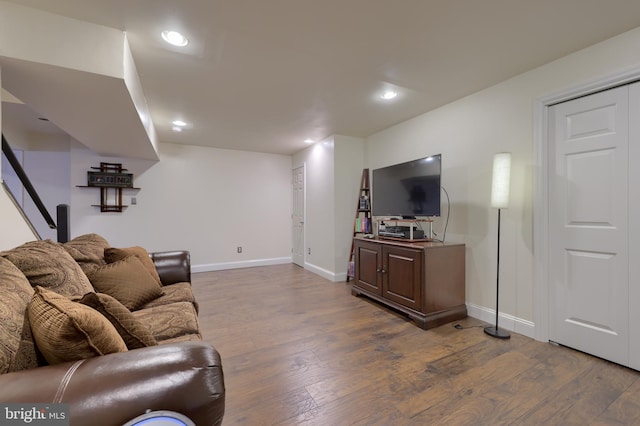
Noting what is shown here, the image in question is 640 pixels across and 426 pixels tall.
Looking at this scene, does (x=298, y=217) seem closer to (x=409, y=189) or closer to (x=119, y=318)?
(x=409, y=189)

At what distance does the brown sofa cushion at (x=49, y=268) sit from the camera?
1159 millimetres

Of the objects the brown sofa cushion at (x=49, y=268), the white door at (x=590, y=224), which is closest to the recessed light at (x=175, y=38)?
the brown sofa cushion at (x=49, y=268)

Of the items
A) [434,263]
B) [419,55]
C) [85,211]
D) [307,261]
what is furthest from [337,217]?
[85,211]

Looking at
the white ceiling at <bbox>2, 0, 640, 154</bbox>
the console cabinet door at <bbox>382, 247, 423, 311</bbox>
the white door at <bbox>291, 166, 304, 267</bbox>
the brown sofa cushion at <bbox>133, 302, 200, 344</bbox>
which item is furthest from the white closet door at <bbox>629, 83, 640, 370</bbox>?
the white door at <bbox>291, 166, 304, 267</bbox>

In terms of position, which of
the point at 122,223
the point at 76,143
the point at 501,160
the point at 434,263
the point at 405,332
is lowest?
the point at 405,332

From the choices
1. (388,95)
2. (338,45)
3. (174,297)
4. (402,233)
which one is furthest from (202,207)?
(338,45)

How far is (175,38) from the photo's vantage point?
1.86m

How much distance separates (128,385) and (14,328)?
45cm

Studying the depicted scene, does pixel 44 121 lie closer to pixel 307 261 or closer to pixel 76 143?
pixel 76 143

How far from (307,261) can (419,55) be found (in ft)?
12.2

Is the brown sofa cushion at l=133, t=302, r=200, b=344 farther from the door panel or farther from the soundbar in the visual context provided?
the door panel

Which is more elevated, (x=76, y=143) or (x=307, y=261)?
(x=76, y=143)

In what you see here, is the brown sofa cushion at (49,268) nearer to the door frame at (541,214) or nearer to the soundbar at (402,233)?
the soundbar at (402,233)

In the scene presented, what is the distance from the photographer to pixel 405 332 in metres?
2.39
